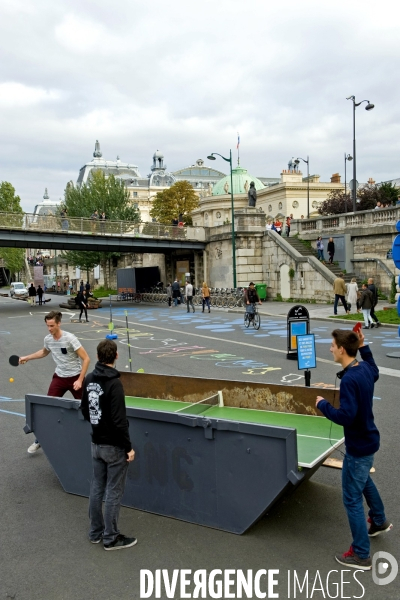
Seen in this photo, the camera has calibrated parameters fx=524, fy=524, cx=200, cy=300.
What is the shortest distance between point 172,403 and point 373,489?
2746 mm

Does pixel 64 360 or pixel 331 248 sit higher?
pixel 331 248

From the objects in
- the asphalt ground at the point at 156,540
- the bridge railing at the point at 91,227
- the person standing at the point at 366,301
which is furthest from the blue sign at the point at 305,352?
the bridge railing at the point at 91,227

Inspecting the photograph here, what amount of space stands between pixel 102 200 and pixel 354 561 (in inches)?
2029

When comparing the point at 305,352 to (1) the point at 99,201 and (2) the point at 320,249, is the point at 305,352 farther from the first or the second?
(1) the point at 99,201

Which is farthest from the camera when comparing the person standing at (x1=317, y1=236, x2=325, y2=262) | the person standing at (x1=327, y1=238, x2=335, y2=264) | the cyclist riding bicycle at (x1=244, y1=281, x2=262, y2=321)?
the person standing at (x1=317, y1=236, x2=325, y2=262)

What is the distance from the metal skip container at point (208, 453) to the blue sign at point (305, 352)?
208 cm

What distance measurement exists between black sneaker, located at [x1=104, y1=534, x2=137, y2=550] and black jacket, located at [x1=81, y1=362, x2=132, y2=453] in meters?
0.76

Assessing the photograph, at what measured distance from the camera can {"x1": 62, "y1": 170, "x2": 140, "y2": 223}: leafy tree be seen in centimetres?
5259

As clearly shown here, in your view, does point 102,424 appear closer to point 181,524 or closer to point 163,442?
point 163,442

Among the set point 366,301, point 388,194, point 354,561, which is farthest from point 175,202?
point 354,561

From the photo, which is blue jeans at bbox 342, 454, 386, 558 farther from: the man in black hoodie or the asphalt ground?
A: the man in black hoodie

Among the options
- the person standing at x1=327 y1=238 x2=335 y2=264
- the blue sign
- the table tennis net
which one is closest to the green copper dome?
the person standing at x1=327 y1=238 x2=335 y2=264

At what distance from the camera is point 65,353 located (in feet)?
22.0

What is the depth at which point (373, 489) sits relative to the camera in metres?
4.27
